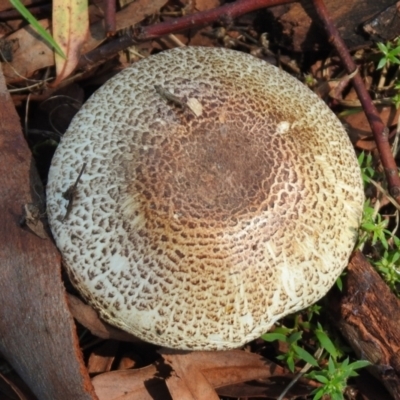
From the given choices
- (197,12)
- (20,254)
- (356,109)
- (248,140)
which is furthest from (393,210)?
(20,254)

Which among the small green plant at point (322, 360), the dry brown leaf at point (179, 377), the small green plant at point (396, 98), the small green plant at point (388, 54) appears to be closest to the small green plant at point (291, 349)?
the small green plant at point (322, 360)

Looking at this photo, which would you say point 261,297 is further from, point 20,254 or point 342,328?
point 20,254

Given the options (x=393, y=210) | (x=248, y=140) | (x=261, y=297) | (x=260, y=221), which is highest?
(x=248, y=140)

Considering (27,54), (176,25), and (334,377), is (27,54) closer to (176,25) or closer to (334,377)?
(176,25)

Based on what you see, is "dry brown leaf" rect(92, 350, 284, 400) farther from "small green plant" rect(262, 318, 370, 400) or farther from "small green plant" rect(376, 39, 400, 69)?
"small green plant" rect(376, 39, 400, 69)

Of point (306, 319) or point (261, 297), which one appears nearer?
point (261, 297)

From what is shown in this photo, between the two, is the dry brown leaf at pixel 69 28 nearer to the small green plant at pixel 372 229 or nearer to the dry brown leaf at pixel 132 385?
the dry brown leaf at pixel 132 385

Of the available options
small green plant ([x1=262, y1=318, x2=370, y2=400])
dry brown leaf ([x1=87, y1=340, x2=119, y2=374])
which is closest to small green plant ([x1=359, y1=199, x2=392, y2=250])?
small green plant ([x1=262, y1=318, x2=370, y2=400])

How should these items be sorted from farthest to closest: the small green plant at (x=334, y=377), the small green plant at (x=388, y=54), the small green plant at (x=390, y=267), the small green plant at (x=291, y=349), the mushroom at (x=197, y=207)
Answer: the small green plant at (x=388, y=54) < the small green plant at (x=390, y=267) < the small green plant at (x=291, y=349) < the small green plant at (x=334, y=377) < the mushroom at (x=197, y=207)
